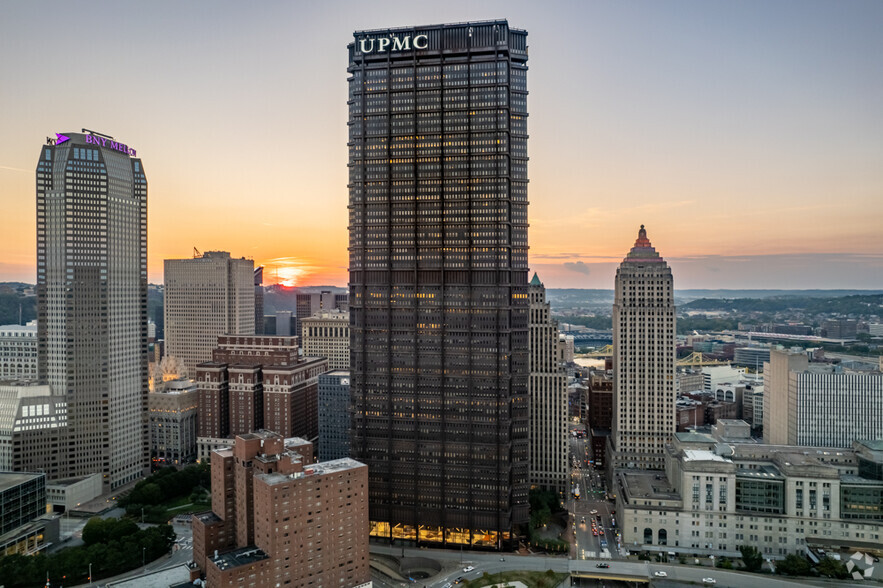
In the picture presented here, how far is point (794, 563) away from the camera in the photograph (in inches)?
4395

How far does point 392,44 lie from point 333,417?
341 feet

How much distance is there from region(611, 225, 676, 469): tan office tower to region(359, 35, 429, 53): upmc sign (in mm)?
84994

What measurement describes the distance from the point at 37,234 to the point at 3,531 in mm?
81574

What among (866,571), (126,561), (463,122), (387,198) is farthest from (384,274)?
(866,571)

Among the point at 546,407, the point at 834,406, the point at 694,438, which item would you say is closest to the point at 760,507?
the point at 694,438

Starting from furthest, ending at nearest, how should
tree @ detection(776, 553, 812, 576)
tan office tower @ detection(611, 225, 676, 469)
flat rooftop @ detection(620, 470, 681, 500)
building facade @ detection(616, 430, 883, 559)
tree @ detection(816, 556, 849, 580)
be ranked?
1. tan office tower @ detection(611, 225, 676, 469)
2. flat rooftop @ detection(620, 470, 681, 500)
3. building facade @ detection(616, 430, 883, 559)
4. tree @ detection(776, 553, 812, 576)
5. tree @ detection(816, 556, 849, 580)

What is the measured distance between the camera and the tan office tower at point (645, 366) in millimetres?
168875

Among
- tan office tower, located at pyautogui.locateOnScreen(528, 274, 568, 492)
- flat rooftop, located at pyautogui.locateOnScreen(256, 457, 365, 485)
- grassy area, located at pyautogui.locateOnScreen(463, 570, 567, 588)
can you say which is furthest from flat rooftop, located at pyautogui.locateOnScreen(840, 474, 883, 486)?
flat rooftop, located at pyautogui.locateOnScreen(256, 457, 365, 485)

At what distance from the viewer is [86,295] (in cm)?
16488

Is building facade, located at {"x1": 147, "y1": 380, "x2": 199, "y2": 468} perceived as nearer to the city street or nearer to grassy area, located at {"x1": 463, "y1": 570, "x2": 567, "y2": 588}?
grassy area, located at {"x1": 463, "y1": 570, "x2": 567, "y2": 588}

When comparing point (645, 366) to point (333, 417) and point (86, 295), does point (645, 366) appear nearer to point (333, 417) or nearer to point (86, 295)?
point (333, 417)

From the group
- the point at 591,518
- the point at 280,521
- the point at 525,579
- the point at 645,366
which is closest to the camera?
the point at 280,521

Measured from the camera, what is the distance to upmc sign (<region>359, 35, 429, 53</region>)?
5394 inches

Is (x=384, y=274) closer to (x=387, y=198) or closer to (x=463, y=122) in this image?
(x=387, y=198)
